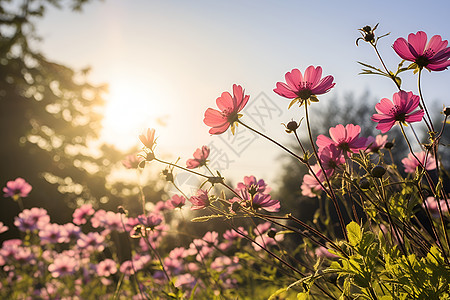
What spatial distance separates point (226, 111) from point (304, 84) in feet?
0.71

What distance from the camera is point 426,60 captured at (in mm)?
896

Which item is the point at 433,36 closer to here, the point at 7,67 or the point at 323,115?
the point at 7,67

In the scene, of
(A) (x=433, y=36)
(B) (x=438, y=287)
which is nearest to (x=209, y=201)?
(B) (x=438, y=287)

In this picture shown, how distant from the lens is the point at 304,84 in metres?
0.93

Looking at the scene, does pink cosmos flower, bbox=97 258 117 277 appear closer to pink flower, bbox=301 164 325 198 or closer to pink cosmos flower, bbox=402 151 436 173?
pink flower, bbox=301 164 325 198

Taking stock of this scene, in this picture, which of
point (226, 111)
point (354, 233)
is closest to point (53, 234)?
point (226, 111)

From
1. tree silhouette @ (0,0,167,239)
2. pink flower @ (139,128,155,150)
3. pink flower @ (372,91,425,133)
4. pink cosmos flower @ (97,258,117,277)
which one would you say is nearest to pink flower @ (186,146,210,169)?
pink flower @ (139,128,155,150)

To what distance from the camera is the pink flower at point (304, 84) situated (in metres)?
0.92

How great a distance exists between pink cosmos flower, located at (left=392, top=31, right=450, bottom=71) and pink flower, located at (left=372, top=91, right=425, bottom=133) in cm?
9

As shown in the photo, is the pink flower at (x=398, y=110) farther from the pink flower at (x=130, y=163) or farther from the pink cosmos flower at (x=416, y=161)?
the pink flower at (x=130, y=163)

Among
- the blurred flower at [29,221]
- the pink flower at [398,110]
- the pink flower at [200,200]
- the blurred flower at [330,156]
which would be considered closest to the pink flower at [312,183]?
the blurred flower at [330,156]

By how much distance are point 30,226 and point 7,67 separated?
11506 millimetres

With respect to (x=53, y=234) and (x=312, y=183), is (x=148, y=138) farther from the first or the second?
(x=53, y=234)

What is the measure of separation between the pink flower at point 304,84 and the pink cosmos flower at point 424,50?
0.60 feet
